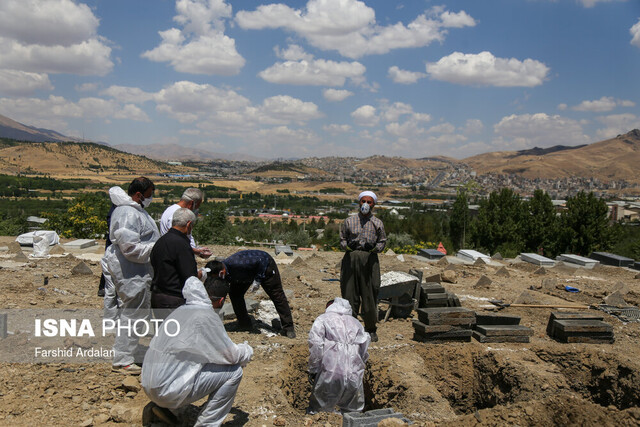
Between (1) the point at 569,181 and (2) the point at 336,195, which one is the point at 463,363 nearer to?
(2) the point at 336,195

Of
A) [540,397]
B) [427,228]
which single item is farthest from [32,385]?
[427,228]

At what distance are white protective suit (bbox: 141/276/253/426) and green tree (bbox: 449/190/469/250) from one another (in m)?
28.7

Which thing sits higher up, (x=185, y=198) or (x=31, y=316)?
(x=185, y=198)

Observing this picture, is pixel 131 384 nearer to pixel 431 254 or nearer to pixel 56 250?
pixel 56 250

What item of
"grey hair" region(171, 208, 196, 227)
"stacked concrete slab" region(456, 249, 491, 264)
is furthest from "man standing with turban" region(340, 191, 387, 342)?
"stacked concrete slab" region(456, 249, 491, 264)

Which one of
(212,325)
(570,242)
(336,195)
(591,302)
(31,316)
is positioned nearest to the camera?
(212,325)

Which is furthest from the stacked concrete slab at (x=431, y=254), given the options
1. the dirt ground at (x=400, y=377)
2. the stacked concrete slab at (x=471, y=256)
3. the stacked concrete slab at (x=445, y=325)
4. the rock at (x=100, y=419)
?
the rock at (x=100, y=419)

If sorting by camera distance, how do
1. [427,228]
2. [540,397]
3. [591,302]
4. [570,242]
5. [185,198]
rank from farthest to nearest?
[427,228] → [570,242] → [591,302] → [540,397] → [185,198]

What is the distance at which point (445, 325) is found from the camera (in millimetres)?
5691

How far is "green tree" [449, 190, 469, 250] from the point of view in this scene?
3039 cm

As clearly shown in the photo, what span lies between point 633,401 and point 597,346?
43.1 inches

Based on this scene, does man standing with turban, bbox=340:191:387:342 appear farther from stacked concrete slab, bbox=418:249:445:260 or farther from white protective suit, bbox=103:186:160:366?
stacked concrete slab, bbox=418:249:445:260

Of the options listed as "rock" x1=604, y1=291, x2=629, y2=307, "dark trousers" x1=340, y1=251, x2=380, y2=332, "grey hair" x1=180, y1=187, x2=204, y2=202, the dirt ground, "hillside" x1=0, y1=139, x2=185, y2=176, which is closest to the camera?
the dirt ground

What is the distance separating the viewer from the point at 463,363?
544cm
